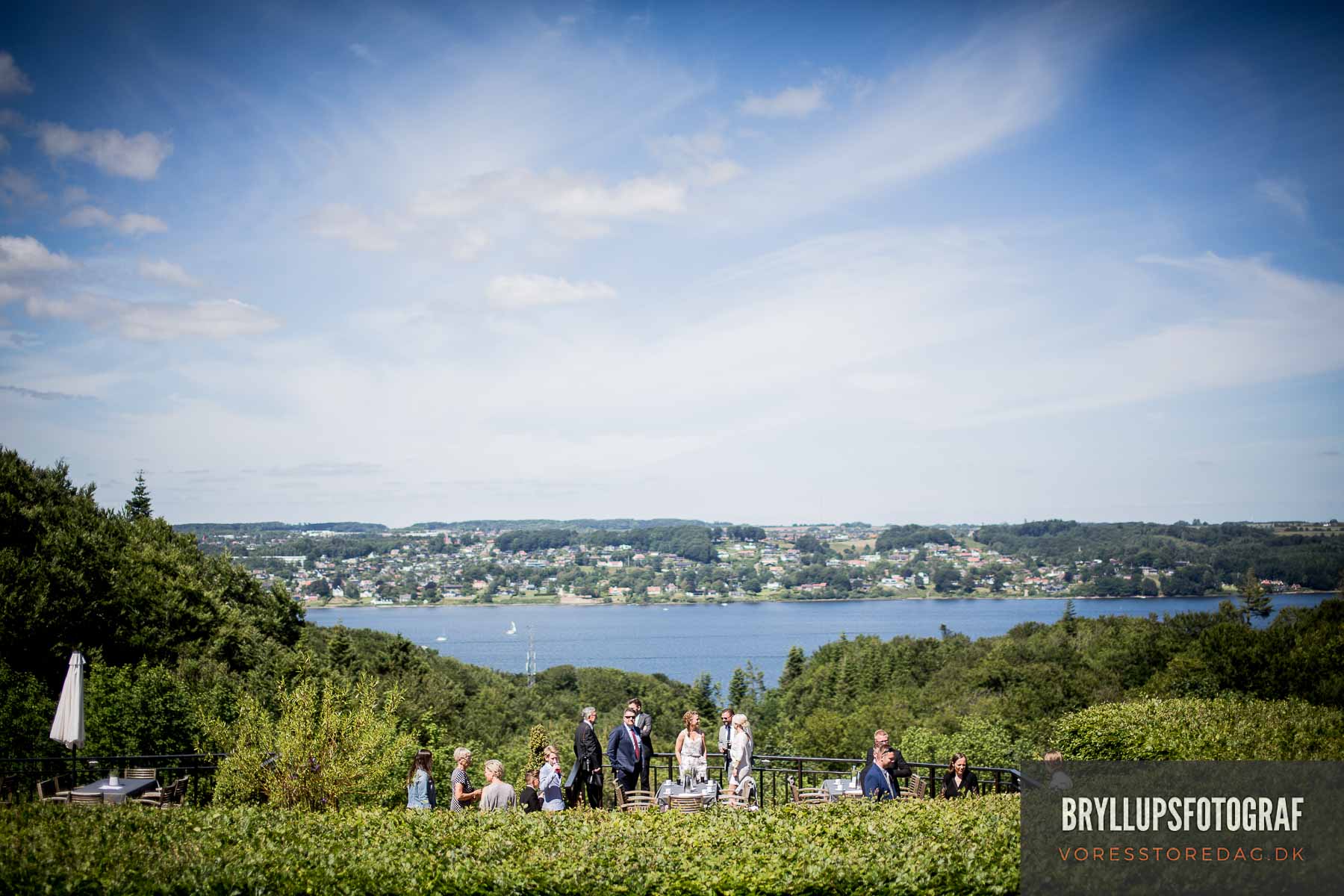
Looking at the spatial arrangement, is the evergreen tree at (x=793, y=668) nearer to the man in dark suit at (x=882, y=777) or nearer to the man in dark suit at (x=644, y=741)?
the man in dark suit at (x=644, y=741)

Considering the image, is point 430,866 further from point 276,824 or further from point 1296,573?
point 1296,573

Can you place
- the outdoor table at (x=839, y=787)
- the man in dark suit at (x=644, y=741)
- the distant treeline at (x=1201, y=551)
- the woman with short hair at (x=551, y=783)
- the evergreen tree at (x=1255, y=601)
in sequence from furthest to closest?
Result: 1. the distant treeline at (x=1201, y=551)
2. the evergreen tree at (x=1255, y=601)
3. the outdoor table at (x=839, y=787)
4. the man in dark suit at (x=644, y=741)
5. the woman with short hair at (x=551, y=783)

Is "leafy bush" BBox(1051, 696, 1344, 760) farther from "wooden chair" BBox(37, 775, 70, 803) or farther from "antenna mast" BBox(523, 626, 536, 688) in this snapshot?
"antenna mast" BBox(523, 626, 536, 688)

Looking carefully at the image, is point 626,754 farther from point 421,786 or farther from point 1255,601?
point 1255,601

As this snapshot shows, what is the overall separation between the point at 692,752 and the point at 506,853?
488cm

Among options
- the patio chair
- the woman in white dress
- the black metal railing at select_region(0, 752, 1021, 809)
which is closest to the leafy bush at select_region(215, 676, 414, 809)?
the black metal railing at select_region(0, 752, 1021, 809)

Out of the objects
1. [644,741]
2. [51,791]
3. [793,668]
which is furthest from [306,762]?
[793,668]

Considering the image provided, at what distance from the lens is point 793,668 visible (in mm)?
104312

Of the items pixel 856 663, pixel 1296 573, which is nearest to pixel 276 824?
pixel 856 663

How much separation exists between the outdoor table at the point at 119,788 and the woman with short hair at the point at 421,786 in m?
3.27

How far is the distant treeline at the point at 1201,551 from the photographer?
76.8 m

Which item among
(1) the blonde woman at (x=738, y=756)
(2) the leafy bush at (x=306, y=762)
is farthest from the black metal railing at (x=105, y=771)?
(1) the blonde woman at (x=738, y=756)

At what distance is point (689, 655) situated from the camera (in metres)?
140

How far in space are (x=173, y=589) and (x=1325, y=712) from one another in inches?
1108
